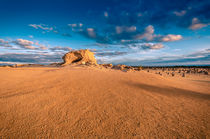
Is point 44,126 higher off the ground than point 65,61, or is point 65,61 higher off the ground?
point 65,61

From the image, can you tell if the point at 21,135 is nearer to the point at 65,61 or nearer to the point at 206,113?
the point at 206,113

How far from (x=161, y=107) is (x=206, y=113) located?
3.07ft

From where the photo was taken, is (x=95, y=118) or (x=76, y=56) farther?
(x=76, y=56)

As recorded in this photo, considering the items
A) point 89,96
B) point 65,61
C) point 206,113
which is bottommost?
point 206,113

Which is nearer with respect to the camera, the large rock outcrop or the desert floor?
the desert floor

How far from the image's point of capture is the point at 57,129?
1541 millimetres

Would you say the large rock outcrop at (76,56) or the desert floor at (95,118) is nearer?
the desert floor at (95,118)

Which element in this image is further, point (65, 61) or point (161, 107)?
point (65, 61)

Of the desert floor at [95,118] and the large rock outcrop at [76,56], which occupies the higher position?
the large rock outcrop at [76,56]

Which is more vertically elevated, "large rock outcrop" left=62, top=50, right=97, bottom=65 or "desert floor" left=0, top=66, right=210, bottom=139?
A: "large rock outcrop" left=62, top=50, right=97, bottom=65

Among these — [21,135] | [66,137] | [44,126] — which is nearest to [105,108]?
[66,137]

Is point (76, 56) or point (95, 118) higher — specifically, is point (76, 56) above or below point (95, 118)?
above

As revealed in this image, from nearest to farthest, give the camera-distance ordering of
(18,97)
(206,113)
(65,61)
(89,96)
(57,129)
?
(57,129)
(206,113)
(18,97)
(89,96)
(65,61)

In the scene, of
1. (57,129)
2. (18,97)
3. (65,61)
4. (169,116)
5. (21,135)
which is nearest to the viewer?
(21,135)
